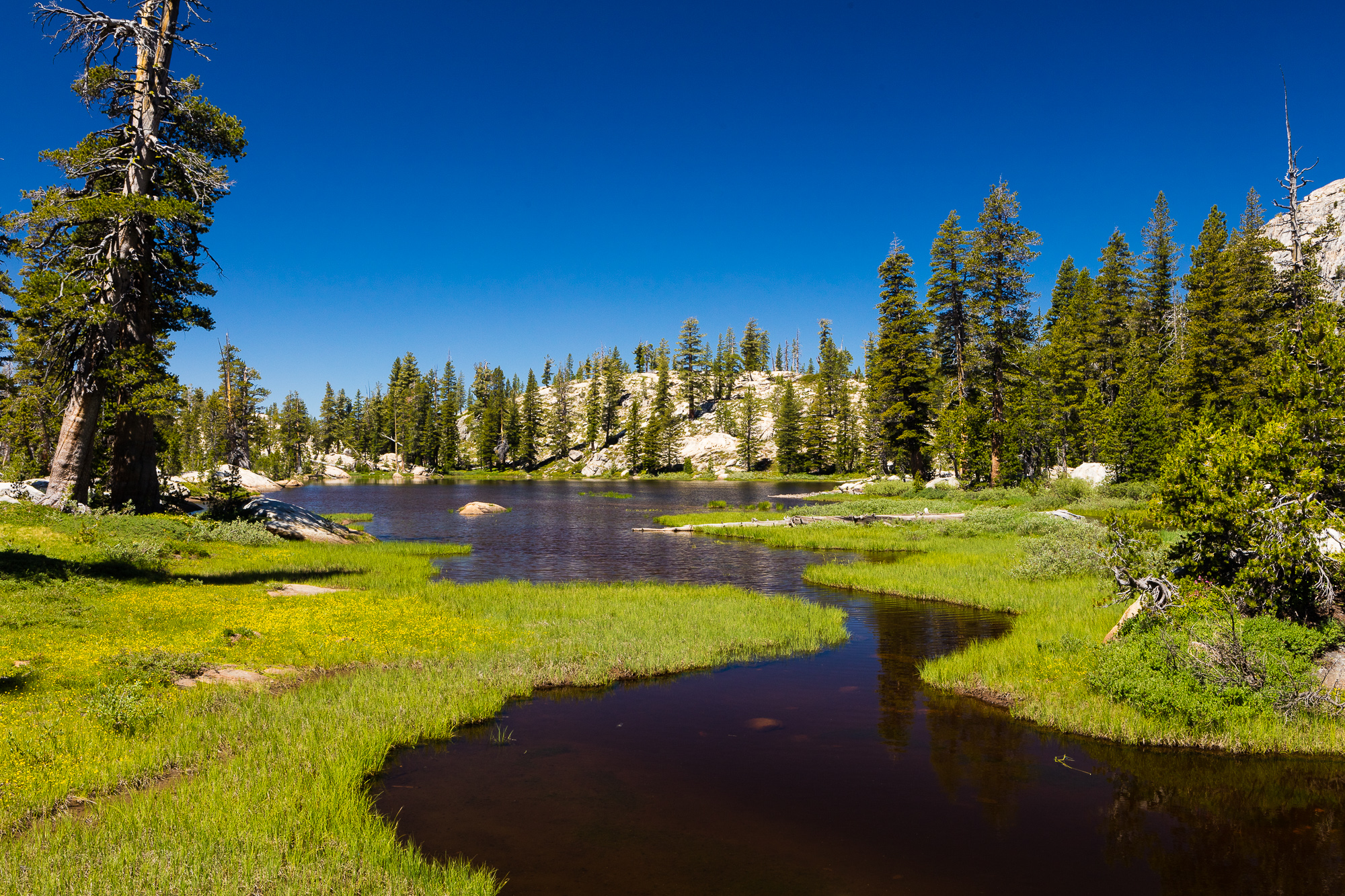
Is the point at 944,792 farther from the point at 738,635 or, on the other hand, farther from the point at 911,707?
the point at 738,635

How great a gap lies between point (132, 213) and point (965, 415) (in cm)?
5082

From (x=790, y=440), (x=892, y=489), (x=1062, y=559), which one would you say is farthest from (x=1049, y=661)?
(x=790, y=440)

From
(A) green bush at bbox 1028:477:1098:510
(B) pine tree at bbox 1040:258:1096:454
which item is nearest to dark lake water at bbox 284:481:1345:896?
(A) green bush at bbox 1028:477:1098:510

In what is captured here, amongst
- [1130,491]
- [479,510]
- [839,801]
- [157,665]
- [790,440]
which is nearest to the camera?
[839,801]

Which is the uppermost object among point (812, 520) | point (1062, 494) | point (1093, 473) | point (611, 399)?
point (611, 399)

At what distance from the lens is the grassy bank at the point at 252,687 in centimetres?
643

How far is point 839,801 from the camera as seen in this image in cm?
903

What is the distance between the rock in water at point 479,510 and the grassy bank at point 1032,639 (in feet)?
103

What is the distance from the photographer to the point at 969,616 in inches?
769

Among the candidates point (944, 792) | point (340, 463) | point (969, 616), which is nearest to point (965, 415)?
point (969, 616)

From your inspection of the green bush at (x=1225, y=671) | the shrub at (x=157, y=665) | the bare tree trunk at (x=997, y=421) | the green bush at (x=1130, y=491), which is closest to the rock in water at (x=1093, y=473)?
the green bush at (x=1130, y=491)

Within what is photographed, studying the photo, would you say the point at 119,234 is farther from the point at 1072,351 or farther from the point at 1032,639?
the point at 1072,351

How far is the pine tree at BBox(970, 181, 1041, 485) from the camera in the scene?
48594 mm

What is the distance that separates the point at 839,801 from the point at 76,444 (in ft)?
89.5
